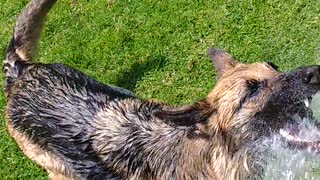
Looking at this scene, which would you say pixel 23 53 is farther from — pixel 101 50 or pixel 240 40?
pixel 240 40

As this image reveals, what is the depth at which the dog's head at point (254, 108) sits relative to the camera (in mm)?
4594

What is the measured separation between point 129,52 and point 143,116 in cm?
248

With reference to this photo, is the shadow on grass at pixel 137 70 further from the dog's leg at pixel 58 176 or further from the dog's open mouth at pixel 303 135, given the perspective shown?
the dog's open mouth at pixel 303 135

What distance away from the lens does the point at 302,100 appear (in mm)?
4574

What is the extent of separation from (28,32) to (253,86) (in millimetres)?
2771

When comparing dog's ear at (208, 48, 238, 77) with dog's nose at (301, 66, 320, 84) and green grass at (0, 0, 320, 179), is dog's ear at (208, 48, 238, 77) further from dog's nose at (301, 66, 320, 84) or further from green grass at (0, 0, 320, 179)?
green grass at (0, 0, 320, 179)

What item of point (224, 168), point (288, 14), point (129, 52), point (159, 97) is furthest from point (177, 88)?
point (224, 168)

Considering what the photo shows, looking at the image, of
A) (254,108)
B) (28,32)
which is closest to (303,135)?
(254,108)

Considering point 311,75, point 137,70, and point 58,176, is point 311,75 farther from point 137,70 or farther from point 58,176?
point 137,70

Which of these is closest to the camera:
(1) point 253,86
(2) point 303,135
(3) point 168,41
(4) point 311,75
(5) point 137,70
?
(4) point 311,75

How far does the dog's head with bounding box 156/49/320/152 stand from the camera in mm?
4594

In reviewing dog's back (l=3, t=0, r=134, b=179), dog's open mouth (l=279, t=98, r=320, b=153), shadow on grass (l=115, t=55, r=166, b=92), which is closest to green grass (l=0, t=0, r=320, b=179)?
shadow on grass (l=115, t=55, r=166, b=92)

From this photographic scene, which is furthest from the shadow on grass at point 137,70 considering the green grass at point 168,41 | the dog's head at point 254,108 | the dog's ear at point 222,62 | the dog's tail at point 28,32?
the dog's head at point 254,108

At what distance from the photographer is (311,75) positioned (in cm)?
450
